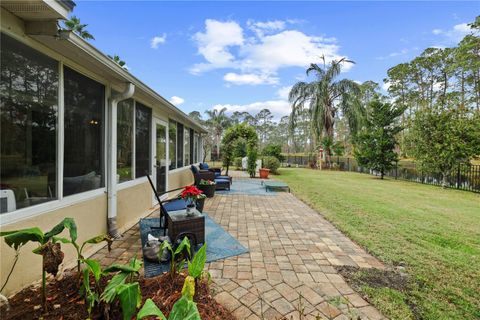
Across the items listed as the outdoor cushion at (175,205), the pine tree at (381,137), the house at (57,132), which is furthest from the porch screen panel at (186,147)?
the pine tree at (381,137)

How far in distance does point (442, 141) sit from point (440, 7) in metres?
5.80

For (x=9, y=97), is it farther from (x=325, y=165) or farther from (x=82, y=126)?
(x=325, y=165)

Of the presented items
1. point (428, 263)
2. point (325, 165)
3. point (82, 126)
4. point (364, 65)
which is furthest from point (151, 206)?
point (364, 65)

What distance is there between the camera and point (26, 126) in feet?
7.00

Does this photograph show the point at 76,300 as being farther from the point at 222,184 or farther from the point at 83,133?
the point at 222,184

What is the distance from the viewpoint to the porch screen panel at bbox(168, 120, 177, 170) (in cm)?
678

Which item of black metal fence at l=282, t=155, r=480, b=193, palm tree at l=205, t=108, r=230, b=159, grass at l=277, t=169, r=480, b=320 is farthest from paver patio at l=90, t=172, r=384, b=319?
palm tree at l=205, t=108, r=230, b=159

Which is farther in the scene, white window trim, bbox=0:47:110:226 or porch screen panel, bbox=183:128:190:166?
porch screen panel, bbox=183:128:190:166

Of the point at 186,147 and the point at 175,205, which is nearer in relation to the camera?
the point at 175,205

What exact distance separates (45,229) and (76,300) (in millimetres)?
877

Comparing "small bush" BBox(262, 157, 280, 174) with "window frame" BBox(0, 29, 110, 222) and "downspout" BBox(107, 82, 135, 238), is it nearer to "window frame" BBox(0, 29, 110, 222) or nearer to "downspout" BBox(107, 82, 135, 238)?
"downspout" BBox(107, 82, 135, 238)

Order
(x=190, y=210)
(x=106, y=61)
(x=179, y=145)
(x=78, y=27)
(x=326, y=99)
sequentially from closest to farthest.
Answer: (x=106, y=61)
(x=190, y=210)
(x=179, y=145)
(x=78, y=27)
(x=326, y=99)

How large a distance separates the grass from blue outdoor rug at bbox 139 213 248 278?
1.59 m

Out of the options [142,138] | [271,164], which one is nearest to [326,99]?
[271,164]
